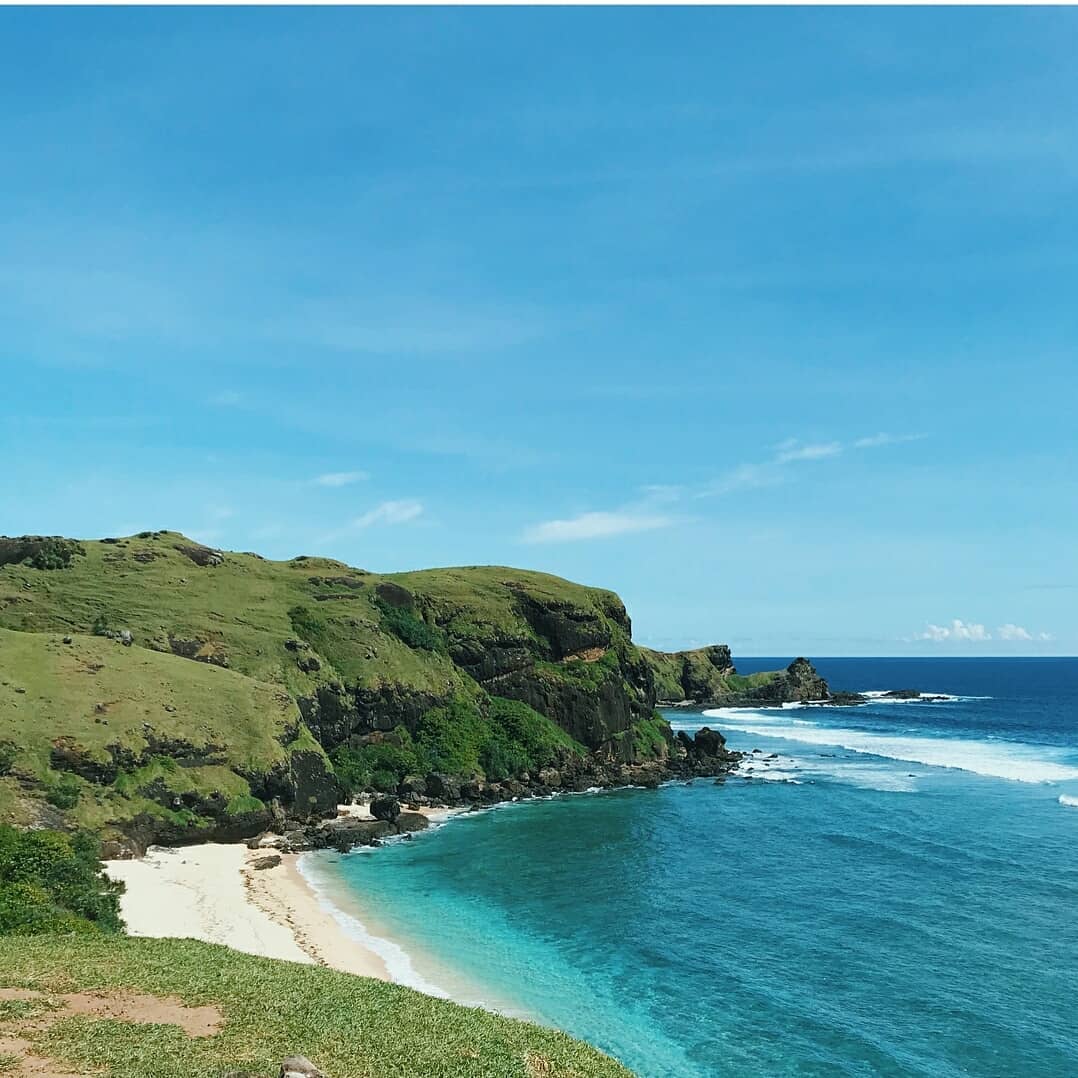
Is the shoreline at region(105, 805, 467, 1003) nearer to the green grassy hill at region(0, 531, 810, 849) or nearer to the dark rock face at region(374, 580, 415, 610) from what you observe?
the green grassy hill at region(0, 531, 810, 849)

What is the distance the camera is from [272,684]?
9069 cm

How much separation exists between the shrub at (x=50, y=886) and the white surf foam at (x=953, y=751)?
103506 millimetres

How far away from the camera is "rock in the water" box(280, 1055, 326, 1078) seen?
67.3ft

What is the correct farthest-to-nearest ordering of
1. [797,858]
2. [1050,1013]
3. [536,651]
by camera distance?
[536,651] < [797,858] < [1050,1013]

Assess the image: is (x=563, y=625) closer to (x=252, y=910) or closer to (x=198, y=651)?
(x=198, y=651)

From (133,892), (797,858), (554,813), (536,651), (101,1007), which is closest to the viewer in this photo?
(101,1007)

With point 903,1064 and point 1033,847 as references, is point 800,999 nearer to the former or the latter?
point 903,1064

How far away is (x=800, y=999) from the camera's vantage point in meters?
41.1

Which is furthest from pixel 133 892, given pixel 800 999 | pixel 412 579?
pixel 412 579

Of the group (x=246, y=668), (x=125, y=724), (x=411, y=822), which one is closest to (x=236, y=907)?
(x=125, y=724)

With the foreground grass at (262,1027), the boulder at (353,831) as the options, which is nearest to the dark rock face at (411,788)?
the boulder at (353,831)

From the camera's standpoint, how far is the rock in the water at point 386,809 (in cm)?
8125

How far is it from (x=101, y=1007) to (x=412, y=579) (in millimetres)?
Result: 110615

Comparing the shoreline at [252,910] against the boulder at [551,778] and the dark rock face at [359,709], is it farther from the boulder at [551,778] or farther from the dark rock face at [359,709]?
the boulder at [551,778]
